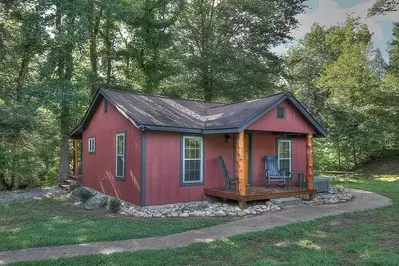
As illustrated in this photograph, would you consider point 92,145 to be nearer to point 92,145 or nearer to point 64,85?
point 92,145

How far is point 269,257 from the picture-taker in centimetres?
500

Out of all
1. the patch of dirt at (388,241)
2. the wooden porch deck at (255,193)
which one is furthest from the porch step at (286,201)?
the patch of dirt at (388,241)

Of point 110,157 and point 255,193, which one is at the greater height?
point 110,157

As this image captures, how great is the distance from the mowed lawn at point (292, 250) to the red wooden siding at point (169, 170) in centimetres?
361

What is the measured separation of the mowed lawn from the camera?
4.75 metres

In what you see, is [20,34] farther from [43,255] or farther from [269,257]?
[269,257]

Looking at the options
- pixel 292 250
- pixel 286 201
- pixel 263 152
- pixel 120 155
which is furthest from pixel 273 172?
pixel 292 250

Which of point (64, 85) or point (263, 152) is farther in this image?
point (64, 85)

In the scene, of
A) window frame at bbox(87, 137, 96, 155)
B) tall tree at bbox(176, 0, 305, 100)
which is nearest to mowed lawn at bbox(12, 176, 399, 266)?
window frame at bbox(87, 137, 96, 155)

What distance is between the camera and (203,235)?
20.8 feet

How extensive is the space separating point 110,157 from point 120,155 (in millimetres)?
830

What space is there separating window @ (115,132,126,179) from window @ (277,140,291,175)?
5420 mm

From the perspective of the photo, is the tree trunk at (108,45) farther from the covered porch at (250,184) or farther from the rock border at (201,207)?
the covered porch at (250,184)

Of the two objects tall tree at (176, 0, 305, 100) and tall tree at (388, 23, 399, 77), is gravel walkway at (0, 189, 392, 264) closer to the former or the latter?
tall tree at (176, 0, 305, 100)
